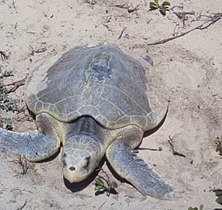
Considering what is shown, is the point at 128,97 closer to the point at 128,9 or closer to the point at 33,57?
the point at 33,57

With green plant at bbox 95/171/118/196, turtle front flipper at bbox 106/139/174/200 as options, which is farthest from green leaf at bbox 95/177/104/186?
turtle front flipper at bbox 106/139/174/200

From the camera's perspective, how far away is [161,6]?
4.65m

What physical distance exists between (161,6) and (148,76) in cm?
95

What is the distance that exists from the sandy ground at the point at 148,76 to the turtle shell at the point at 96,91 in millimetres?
180

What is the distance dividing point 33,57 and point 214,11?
5.39 ft

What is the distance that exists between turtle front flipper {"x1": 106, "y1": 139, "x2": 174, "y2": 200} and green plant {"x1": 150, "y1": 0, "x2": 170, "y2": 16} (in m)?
1.62

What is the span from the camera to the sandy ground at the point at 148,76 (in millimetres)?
3117

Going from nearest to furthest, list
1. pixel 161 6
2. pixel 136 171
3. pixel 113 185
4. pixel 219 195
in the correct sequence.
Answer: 1. pixel 219 195
2. pixel 113 185
3. pixel 136 171
4. pixel 161 6

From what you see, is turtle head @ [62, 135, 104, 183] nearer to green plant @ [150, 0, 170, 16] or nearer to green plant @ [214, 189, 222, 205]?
green plant @ [214, 189, 222, 205]

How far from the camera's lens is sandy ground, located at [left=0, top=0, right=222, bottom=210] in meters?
3.12

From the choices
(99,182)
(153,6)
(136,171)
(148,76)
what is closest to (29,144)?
(99,182)

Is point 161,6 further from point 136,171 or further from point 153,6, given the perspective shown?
point 136,171

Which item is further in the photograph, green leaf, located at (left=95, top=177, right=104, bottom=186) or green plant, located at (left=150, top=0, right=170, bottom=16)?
green plant, located at (left=150, top=0, right=170, bottom=16)

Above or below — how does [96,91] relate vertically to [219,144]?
above
